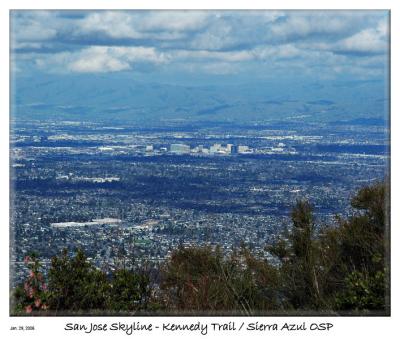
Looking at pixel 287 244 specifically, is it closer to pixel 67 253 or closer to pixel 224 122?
pixel 67 253

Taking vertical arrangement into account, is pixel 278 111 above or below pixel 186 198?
above

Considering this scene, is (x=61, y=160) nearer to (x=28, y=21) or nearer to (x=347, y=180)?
(x=28, y=21)

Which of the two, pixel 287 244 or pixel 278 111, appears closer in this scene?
pixel 287 244

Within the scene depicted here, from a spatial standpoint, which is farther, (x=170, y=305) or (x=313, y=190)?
(x=313, y=190)
